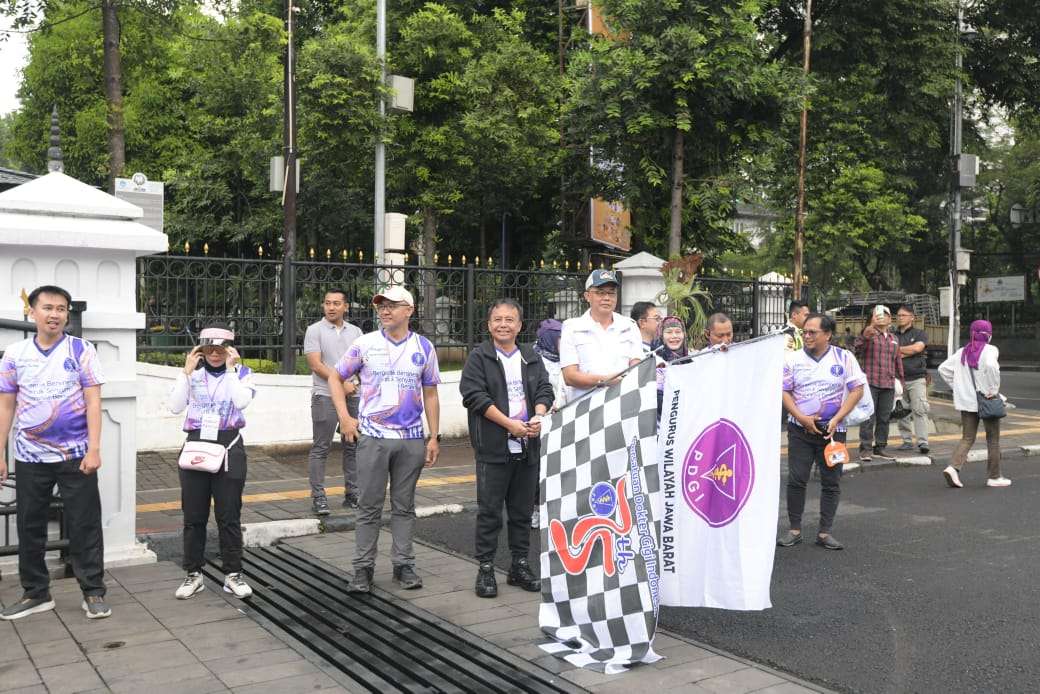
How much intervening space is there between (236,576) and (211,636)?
81cm

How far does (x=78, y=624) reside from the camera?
5145mm

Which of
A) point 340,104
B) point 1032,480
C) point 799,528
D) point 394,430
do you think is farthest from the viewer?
point 340,104

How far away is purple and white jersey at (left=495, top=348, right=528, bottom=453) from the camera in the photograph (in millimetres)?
5777

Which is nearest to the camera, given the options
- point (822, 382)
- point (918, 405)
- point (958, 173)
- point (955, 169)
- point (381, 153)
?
point (822, 382)

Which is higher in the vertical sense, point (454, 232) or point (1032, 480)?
point (454, 232)

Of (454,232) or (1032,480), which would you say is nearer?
(1032,480)

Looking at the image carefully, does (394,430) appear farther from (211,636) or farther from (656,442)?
(656,442)

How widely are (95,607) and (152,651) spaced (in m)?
0.76

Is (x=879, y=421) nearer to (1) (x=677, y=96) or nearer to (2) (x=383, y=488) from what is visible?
(1) (x=677, y=96)

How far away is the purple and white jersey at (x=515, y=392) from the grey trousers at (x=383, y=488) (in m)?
0.62

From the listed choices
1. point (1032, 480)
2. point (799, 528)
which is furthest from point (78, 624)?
point (1032, 480)

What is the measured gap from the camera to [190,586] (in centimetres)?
571

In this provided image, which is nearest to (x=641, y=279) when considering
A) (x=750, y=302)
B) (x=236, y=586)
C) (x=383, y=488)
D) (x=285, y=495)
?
(x=750, y=302)

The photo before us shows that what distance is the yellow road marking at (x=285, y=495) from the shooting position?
8.24 metres
